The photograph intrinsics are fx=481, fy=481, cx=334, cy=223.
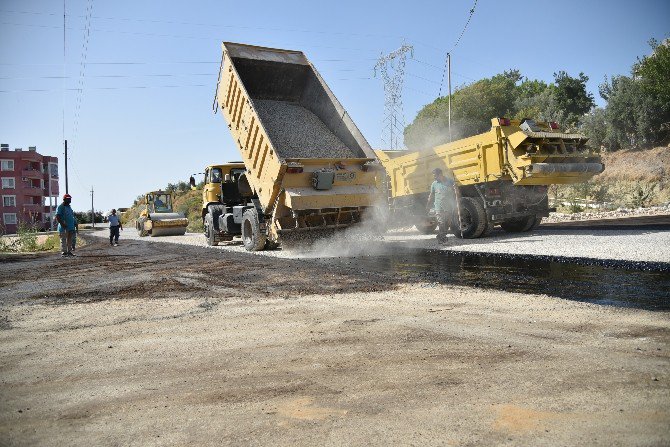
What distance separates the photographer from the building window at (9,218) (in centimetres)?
5581

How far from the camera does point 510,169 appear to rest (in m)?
10.3

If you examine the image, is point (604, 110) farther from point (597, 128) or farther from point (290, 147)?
point (290, 147)

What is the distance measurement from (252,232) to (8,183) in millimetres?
58997

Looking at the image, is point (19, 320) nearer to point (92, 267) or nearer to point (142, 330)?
point (142, 330)

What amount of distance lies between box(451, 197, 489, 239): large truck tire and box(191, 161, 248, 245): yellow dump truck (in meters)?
5.11

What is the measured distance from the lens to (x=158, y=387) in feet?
8.59

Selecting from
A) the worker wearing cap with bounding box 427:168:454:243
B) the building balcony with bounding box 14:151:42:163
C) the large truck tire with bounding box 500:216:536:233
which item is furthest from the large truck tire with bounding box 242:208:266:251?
the building balcony with bounding box 14:151:42:163

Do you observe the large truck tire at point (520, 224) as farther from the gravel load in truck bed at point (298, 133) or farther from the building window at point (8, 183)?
the building window at point (8, 183)

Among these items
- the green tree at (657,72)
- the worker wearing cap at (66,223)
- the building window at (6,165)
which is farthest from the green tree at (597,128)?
the building window at (6,165)

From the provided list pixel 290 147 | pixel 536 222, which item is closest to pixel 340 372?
pixel 290 147

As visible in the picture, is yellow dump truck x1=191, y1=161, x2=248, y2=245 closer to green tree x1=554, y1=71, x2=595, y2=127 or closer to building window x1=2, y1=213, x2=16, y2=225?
green tree x1=554, y1=71, x2=595, y2=127

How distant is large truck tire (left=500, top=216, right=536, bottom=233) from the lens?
11.8m

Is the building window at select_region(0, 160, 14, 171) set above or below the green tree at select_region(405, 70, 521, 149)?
below

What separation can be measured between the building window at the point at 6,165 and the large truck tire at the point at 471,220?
2436 inches
